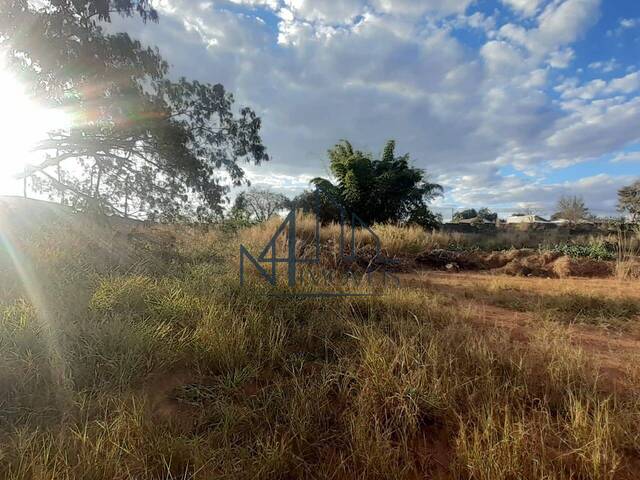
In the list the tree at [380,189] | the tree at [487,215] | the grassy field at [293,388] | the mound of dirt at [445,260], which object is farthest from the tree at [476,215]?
the grassy field at [293,388]

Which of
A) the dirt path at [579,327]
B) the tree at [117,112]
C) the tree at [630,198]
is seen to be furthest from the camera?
the tree at [630,198]

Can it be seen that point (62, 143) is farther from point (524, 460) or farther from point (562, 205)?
point (562, 205)

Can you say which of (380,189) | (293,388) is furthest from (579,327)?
(380,189)

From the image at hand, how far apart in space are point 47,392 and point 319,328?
1.80 metres

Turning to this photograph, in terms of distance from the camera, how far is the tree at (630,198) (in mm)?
20547

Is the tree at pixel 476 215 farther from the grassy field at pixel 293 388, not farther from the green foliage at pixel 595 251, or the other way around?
the grassy field at pixel 293 388

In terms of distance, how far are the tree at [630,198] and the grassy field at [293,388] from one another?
24.3 m

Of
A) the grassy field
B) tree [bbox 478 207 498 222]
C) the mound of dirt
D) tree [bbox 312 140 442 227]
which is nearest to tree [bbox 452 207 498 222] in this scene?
tree [bbox 478 207 498 222]

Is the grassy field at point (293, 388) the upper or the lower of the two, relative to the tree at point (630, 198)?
lower

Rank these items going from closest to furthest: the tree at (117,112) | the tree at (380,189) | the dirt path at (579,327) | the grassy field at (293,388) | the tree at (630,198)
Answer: the grassy field at (293,388)
the dirt path at (579,327)
the tree at (117,112)
the tree at (380,189)
the tree at (630,198)

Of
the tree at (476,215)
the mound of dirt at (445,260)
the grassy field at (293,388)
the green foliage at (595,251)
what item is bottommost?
the grassy field at (293,388)

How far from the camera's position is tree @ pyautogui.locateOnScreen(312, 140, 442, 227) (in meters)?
14.0

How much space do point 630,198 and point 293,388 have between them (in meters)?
28.8

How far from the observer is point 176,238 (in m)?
7.27
